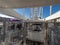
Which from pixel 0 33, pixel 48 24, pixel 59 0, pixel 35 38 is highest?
pixel 59 0

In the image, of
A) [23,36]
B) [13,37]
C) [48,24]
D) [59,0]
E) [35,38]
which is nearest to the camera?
[59,0]

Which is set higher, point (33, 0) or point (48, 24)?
point (33, 0)

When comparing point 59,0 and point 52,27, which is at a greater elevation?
point 59,0

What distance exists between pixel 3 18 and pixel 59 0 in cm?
241

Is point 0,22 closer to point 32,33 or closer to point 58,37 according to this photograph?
point 32,33

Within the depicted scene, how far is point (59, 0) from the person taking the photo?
Result: 236 centimetres

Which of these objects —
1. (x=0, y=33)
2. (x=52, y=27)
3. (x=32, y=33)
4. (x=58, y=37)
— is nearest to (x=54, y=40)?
(x=58, y=37)

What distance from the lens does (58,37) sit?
4109 mm

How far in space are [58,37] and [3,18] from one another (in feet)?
7.22

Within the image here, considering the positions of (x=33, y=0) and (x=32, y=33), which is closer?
(x=33, y=0)

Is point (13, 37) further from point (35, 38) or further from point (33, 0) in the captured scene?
point (33, 0)

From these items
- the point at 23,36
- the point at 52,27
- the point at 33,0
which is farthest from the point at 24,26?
the point at 33,0

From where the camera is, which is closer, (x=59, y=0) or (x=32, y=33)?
(x=59, y=0)

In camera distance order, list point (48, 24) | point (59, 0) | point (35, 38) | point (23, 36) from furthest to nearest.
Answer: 1. point (35, 38)
2. point (23, 36)
3. point (48, 24)
4. point (59, 0)
